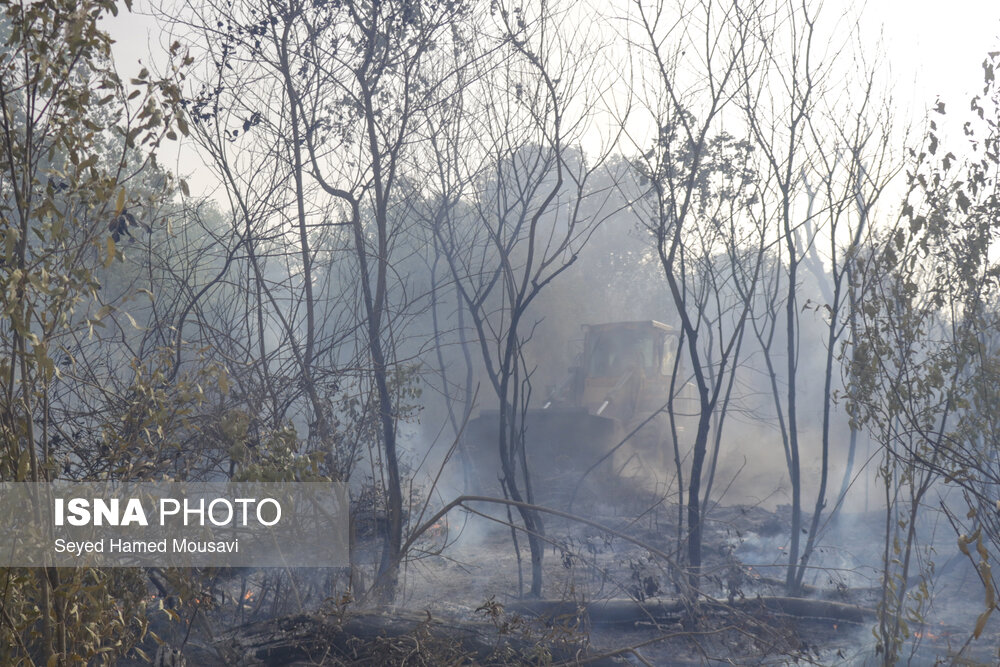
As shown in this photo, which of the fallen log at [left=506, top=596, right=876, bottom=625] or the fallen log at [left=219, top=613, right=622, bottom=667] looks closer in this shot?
the fallen log at [left=219, top=613, right=622, bottom=667]

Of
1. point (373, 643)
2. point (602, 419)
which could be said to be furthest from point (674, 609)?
point (602, 419)

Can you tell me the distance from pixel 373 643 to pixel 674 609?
3.82m

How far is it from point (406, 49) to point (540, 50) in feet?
4.86

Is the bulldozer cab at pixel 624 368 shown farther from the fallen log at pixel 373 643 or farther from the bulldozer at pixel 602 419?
the fallen log at pixel 373 643

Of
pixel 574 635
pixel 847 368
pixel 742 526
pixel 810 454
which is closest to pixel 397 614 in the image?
pixel 574 635

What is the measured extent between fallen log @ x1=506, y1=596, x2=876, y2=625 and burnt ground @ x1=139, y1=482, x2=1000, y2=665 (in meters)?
0.01

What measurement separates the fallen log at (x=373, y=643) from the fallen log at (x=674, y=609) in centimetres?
221

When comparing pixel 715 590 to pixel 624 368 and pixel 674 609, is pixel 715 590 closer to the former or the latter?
pixel 674 609

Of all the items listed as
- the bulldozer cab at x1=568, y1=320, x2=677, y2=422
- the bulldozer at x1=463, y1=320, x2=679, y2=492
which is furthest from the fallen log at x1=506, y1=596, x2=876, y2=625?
the bulldozer cab at x1=568, y1=320, x2=677, y2=422

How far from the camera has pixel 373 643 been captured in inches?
172

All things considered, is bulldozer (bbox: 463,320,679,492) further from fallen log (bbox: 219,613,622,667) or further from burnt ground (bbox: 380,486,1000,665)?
fallen log (bbox: 219,613,622,667)

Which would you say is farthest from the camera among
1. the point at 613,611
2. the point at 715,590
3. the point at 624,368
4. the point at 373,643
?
the point at 624,368

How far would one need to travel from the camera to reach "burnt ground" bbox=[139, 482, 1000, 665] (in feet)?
14.4

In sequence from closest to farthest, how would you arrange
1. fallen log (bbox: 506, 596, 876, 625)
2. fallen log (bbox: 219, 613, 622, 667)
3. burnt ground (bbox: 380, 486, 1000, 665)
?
fallen log (bbox: 219, 613, 622, 667)
burnt ground (bbox: 380, 486, 1000, 665)
fallen log (bbox: 506, 596, 876, 625)
